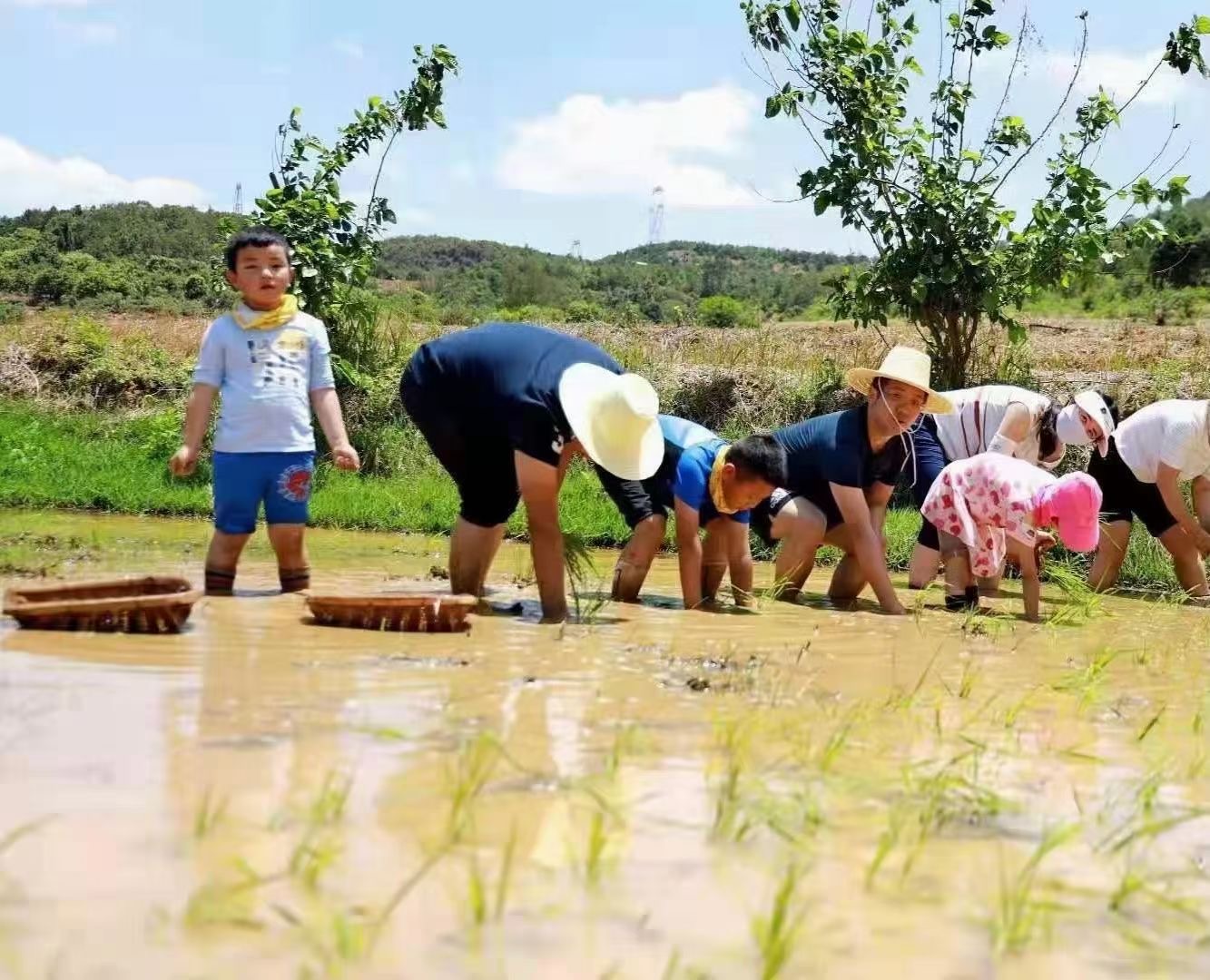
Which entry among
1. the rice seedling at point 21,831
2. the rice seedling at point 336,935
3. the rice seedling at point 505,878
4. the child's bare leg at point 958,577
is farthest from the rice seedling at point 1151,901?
the child's bare leg at point 958,577

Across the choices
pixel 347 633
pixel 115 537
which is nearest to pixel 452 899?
pixel 347 633

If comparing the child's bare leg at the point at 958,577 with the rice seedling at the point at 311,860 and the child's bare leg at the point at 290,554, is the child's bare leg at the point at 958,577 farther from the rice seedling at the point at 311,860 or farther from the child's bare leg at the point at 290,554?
the rice seedling at the point at 311,860

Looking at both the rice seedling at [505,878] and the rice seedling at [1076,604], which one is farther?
the rice seedling at [1076,604]

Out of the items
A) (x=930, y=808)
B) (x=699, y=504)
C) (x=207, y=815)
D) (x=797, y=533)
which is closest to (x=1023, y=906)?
(x=930, y=808)

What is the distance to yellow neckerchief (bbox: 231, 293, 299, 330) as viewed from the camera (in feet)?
18.9

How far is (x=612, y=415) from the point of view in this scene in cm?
527

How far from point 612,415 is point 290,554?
1.58 meters

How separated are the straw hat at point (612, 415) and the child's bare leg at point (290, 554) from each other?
4.68ft

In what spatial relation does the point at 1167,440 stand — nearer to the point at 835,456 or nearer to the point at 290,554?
the point at 835,456

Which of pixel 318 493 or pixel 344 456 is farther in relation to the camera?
pixel 318 493

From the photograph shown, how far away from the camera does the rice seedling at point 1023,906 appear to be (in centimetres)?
219

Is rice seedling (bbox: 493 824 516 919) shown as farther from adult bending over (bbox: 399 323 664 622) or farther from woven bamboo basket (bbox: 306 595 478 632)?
adult bending over (bbox: 399 323 664 622)

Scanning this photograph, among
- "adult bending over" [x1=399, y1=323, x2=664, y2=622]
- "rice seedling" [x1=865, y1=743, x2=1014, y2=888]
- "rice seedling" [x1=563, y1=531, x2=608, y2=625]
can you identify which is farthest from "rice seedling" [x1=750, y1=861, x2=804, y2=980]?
"rice seedling" [x1=563, y1=531, x2=608, y2=625]

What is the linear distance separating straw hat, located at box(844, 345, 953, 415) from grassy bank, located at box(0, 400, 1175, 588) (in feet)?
7.85
